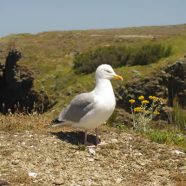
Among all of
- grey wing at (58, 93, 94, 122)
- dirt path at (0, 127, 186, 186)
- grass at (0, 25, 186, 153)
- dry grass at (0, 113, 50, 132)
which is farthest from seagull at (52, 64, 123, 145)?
grass at (0, 25, 186, 153)

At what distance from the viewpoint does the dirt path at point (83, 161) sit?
7832mm

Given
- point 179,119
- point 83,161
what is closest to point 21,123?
point 83,161

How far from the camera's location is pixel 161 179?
8.15 meters

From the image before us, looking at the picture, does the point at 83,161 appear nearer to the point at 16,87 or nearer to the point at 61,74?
the point at 16,87

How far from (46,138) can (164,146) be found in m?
2.18

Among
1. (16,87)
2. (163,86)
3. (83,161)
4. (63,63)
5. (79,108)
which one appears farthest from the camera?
(63,63)

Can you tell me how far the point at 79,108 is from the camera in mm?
8852

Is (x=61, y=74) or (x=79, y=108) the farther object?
(x=61, y=74)

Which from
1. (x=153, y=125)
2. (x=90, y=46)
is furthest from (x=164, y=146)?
(x=90, y=46)

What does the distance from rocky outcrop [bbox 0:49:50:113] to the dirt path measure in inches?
426

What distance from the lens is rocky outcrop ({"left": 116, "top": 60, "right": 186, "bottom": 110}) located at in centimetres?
1819

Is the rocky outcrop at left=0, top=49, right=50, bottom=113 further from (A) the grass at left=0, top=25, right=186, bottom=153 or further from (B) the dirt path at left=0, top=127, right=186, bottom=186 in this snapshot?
(B) the dirt path at left=0, top=127, right=186, bottom=186

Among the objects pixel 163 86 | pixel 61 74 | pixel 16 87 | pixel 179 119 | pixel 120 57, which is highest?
pixel 120 57

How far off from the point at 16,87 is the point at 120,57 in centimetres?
476
